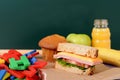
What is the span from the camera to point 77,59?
3.84ft

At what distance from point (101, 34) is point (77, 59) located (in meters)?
0.34

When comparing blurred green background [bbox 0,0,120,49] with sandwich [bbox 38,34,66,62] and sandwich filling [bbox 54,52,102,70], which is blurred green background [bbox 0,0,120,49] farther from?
sandwich filling [bbox 54,52,102,70]

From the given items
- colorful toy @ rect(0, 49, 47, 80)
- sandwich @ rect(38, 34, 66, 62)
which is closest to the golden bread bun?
sandwich @ rect(38, 34, 66, 62)

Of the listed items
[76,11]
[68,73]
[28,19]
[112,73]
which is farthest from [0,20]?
[112,73]

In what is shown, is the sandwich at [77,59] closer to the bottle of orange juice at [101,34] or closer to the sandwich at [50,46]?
Result: the sandwich at [50,46]

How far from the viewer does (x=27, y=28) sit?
4.97 ft

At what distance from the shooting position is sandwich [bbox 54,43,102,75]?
3.81ft

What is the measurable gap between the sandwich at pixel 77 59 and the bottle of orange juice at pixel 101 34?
27 cm

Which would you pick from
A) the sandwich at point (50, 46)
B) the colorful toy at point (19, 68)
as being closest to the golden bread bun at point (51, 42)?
the sandwich at point (50, 46)

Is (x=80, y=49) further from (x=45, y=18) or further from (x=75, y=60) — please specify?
(x=45, y=18)

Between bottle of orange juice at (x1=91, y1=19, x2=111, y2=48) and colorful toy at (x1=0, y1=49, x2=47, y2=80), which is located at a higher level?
bottle of orange juice at (x1=91, y1=19, x2=111, y2=48)

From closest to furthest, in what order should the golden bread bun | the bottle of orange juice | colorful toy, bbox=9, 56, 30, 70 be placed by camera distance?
colorful toy, bbox=9, 56, 30, 70 → the golden bread bun → the bottle of orange juice

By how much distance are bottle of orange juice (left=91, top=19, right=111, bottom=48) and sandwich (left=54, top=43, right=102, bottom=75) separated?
0.88 ft

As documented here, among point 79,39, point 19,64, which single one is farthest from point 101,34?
point 19,64
